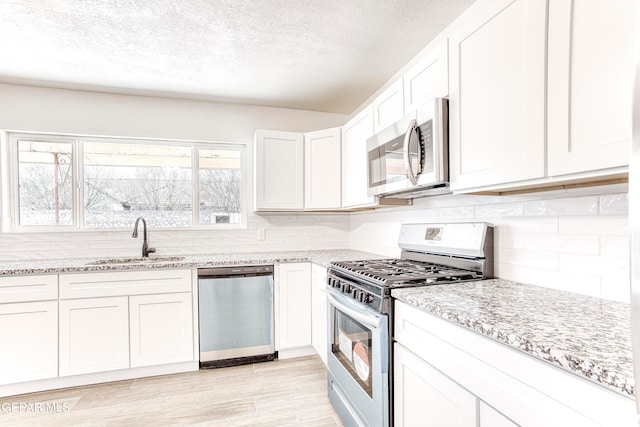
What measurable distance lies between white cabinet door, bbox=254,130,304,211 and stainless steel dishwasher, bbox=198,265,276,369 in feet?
2.22

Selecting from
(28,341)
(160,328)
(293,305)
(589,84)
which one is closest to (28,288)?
(28,341)

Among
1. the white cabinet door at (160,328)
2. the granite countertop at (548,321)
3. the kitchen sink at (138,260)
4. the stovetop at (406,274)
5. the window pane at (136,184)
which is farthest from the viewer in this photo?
the window pane at (136,184)

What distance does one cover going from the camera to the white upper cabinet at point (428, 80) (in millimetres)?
1579

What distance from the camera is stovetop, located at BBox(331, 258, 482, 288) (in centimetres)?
152

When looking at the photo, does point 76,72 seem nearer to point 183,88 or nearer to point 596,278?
point 183,88

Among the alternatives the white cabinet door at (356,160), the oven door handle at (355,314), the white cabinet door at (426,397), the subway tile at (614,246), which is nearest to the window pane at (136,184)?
the white cabinet door at (356,160)

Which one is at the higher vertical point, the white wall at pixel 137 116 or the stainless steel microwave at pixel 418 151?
the white wall at pixel 137 116

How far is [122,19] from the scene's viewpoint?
6.23 ft

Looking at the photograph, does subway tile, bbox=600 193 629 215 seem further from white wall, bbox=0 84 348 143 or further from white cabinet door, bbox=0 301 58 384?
white cabinet door, bbox=0 301 58 384

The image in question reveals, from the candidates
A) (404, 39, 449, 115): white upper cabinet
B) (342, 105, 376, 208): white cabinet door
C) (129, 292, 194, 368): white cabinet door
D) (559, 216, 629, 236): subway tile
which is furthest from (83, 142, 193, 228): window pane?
(559, 216, 629, 236): subway tile

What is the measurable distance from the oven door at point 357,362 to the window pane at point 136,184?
1.99m

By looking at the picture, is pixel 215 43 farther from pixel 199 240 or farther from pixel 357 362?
pixel 357 362

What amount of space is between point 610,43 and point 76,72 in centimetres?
325

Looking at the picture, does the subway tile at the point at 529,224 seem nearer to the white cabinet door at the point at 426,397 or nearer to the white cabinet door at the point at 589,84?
the white cabinet door at the point at 589,84
